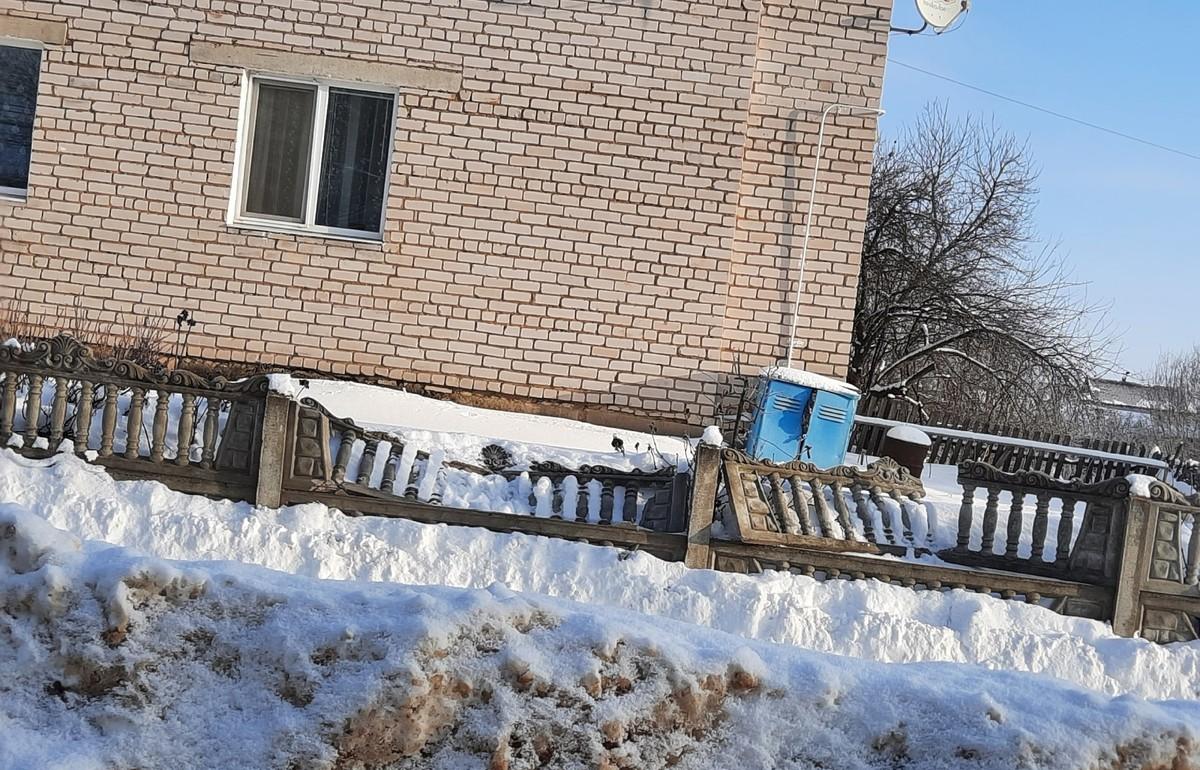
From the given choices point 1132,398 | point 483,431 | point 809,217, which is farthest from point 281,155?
point 1132,398

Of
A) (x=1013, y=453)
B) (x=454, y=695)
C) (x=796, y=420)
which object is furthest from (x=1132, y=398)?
(x=454, y=695)

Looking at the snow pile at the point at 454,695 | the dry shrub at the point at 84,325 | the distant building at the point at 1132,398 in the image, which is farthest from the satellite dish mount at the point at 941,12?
the distant building at the point at 1132,398

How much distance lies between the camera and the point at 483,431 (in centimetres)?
874

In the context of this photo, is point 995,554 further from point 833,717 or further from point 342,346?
point 342,346

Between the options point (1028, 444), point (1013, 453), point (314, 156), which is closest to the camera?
point (314, 156)

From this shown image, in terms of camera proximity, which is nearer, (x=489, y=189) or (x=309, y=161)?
(x=489, y=189)

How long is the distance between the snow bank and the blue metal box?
2.75m

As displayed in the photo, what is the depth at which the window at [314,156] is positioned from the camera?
9859mm

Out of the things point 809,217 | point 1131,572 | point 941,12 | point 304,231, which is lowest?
point 1131,572

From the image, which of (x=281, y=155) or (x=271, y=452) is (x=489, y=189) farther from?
(x=271, y=452)

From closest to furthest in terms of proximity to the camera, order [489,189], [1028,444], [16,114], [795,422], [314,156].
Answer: [795,422] → [489,189] → [314,156] → [16,114] → [1028,444]

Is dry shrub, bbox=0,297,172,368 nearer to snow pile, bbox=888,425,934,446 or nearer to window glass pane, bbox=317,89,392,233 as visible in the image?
window glass pane, bbox=317,89,392,233

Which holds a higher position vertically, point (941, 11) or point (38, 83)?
point (941, 11)

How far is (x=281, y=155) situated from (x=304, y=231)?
0.73 metres
